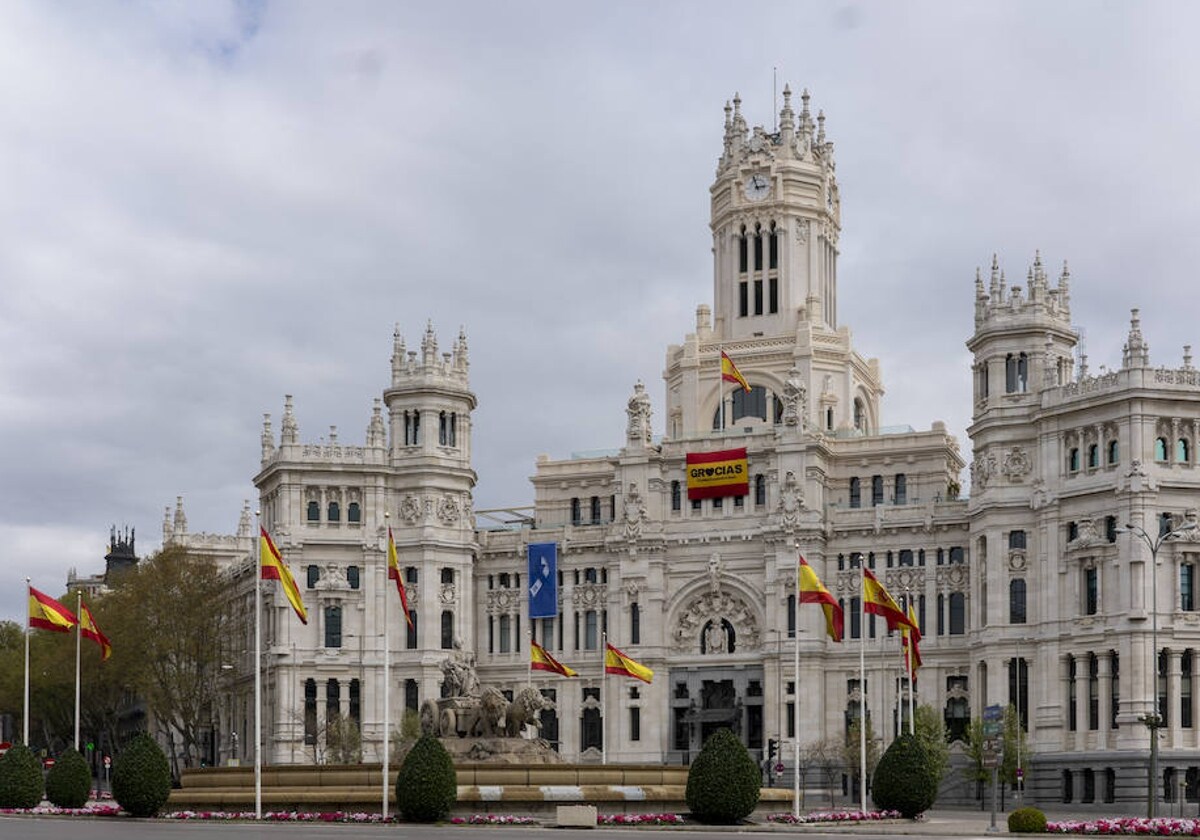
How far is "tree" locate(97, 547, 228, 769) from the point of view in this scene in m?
141

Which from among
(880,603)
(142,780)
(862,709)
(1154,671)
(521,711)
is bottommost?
(142,780)

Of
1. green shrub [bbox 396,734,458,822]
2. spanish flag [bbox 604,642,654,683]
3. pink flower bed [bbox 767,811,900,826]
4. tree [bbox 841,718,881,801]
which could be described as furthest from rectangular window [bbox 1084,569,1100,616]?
green shrub [bbox 396,734,458,822]

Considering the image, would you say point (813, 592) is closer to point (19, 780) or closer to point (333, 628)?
point (19, 780)

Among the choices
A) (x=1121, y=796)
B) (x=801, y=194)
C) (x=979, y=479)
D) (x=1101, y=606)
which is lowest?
(x=1121, y=796)

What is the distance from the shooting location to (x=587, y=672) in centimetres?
13875

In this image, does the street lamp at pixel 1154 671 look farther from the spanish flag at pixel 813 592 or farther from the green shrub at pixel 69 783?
the green shrub at pixel 69 783

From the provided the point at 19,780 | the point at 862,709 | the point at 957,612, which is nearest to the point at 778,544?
the point at 957,612

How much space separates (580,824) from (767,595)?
205ft

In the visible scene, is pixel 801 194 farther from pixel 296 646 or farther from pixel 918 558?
pixel 296 646

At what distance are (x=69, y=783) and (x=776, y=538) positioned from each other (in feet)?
200

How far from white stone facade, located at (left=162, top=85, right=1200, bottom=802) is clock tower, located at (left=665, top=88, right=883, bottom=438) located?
241 millimetres

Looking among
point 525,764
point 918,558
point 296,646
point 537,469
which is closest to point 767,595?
point 918,558

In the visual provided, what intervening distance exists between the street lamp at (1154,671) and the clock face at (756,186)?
153 ft

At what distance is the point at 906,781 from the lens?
80938 millimetres
